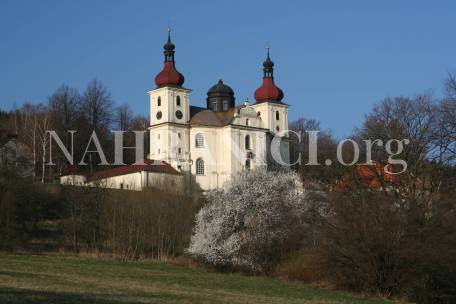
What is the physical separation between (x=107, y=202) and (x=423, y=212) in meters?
20.5

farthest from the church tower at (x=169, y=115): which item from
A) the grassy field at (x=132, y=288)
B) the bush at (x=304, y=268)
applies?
the grassy field at (x=132, y=288)

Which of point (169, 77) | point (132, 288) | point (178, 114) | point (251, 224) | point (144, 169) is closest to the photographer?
point (132, 288)

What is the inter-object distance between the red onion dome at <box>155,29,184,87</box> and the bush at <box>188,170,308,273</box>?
37.9m

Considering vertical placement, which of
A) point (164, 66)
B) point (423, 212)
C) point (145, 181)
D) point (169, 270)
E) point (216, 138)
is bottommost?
point (169, 270)

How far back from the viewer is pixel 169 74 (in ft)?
238

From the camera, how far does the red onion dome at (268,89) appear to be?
3105 inches

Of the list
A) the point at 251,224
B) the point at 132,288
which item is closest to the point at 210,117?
the point at 251,224

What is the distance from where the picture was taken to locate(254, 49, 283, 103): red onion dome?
259 ft

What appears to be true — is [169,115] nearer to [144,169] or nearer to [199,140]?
[199,140]

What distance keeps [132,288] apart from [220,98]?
60.1m

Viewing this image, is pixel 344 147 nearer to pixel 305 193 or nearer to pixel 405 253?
pixel 305 193

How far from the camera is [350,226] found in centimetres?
2427

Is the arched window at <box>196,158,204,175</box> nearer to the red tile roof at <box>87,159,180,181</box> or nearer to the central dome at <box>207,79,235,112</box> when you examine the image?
the red tile roof at <box>87,159,180,181</box>

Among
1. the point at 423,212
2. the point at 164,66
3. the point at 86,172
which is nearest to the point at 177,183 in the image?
the point at 86,172
